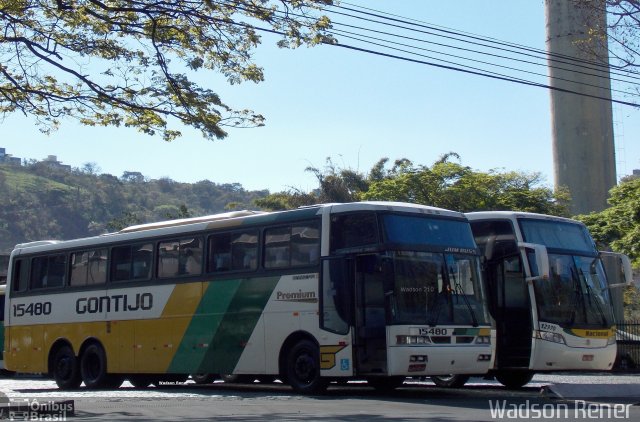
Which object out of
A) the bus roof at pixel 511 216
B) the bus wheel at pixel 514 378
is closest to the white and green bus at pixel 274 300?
the bus roof at pixel 511 216

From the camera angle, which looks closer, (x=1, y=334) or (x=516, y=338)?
(x=516, y=338)

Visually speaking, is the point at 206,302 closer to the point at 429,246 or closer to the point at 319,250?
the point at 319,250

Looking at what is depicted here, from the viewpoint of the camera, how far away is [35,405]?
12445 mm

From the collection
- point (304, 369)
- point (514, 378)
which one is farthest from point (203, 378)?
point (514, 378)

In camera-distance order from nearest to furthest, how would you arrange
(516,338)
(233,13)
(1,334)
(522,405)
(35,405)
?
(35,405) → (522,405) → (233,13) → (516,338) → (1,334)

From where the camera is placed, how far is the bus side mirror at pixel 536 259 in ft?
55.8

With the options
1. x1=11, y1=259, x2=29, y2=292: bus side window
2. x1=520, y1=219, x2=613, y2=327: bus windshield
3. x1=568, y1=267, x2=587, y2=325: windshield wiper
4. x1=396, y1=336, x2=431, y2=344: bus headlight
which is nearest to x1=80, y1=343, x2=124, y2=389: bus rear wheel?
x1=11, y1=259, x2=29, y2=292: bus side window

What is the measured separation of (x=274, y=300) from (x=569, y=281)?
19.5 feet

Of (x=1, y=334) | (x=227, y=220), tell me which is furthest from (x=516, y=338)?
(x=1, y=334)

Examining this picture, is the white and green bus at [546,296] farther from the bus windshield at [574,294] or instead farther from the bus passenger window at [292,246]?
the bus passenger window at [292,246]

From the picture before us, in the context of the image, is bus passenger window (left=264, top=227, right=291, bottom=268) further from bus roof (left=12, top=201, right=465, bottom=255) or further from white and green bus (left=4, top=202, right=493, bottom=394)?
bus roof (left=12, top=201, right=465, bottom=255)

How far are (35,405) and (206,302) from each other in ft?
21.9

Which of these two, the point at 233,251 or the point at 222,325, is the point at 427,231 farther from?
the point at 222,325

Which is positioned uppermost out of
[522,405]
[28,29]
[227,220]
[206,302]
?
[28,29]
